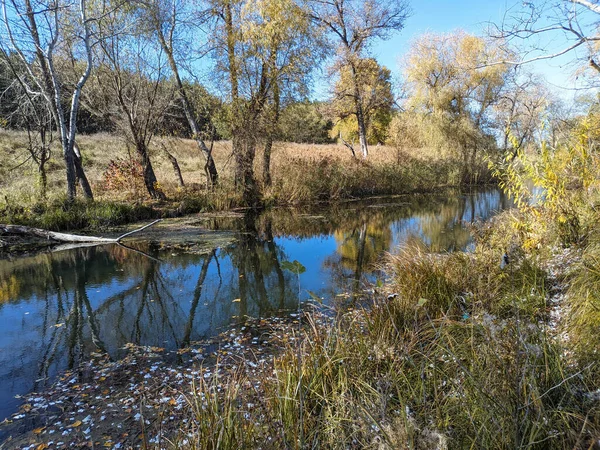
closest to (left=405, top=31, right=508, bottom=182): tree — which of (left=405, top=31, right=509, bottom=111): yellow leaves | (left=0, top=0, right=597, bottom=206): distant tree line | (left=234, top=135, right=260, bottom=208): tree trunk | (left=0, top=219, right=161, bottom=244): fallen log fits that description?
(left=405, top=31, right=509, bottom=111): yellow leaves

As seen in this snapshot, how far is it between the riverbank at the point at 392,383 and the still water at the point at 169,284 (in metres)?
0.59

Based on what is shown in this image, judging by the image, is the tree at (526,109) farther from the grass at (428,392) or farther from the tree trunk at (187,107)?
the tree trunk at (187,107)

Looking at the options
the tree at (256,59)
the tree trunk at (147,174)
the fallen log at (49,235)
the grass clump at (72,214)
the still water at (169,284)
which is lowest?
the still water at (169,284)

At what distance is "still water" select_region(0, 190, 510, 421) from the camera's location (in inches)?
187

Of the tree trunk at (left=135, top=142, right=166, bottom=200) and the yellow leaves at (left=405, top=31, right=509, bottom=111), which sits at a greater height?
the yellow leaves at (left=405, top=31, right=509, bottom=111)

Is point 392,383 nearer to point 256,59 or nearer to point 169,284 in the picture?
point 169,284

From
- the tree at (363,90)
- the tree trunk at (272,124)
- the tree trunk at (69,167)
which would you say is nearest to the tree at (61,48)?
the tree trunk at (69,167)

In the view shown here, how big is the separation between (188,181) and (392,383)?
1633 centimetres

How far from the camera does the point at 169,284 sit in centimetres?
709

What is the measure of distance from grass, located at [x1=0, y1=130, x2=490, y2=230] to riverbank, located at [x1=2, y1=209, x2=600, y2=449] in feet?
27.5

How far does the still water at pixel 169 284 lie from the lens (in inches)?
187

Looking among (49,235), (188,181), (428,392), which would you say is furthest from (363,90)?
(428,392)

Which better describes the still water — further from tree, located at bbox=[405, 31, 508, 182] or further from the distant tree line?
tree, located at bbox=[405, 31, 508, 182]

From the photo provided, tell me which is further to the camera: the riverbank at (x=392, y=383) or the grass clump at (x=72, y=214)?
the grass clump at (x=72, y=214)
